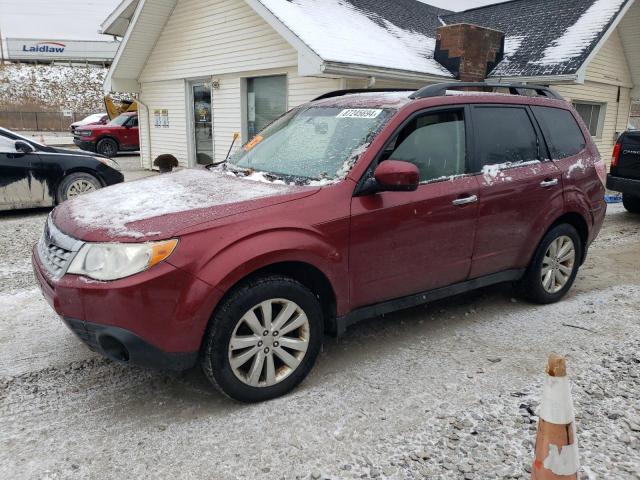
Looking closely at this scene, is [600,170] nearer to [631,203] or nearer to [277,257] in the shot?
[277,257]

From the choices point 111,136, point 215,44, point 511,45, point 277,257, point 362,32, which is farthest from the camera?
point 111,136

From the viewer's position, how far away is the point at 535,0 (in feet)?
49.9

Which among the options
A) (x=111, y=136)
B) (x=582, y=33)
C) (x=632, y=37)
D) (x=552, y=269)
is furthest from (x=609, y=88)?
(x=111, y=136)

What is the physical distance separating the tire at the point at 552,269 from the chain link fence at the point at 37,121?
1440 inches

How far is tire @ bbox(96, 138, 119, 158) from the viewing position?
773 inches

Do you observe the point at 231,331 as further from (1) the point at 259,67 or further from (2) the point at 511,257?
(1) the point at 259,67

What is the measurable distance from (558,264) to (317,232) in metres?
2.67

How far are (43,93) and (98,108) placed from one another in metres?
5.67

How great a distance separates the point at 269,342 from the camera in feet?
9.71

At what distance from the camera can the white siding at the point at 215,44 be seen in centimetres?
1102

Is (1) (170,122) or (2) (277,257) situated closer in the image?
(2) (277,257)

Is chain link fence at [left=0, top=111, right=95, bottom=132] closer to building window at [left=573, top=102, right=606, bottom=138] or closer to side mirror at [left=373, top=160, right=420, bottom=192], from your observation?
building window at [left=573, top=102, right=606, bottom=138]

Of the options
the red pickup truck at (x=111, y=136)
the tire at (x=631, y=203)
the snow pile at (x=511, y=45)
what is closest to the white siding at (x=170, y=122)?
the red pickup truck at (x=111, y=136)

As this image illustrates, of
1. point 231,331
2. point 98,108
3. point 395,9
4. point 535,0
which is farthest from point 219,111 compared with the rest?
point 98,108
